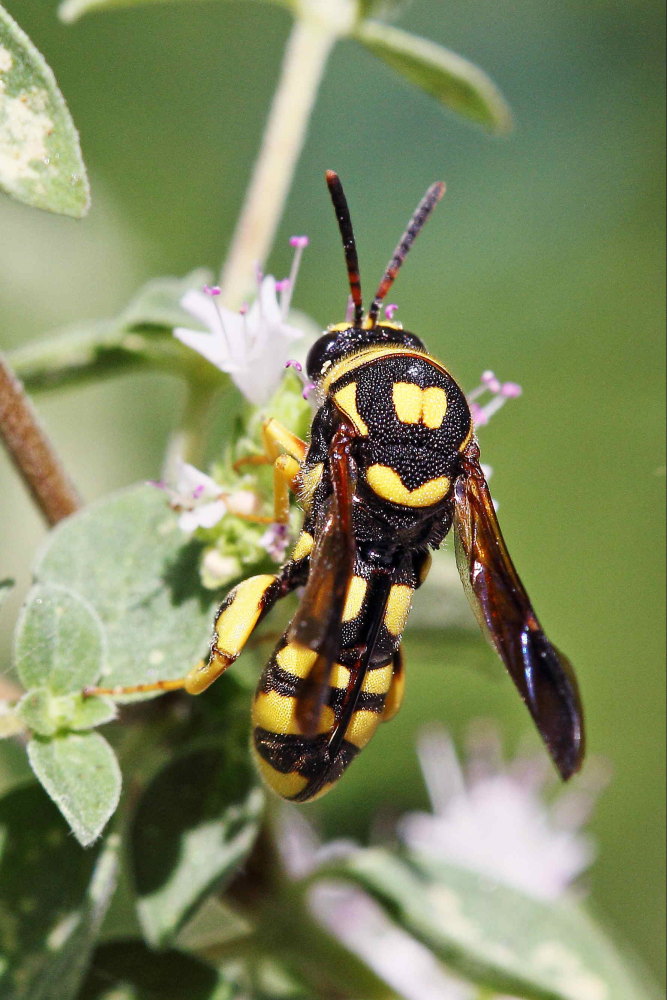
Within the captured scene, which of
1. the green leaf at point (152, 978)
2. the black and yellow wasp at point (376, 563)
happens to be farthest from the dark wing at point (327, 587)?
the green leaf at point (152, 978)

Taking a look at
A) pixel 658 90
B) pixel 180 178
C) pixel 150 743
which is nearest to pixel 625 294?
pixel 658 90

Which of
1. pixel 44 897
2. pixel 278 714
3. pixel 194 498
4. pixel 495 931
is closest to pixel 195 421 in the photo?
pixel 194 498

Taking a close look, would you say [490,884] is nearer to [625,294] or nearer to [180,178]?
[625,294]

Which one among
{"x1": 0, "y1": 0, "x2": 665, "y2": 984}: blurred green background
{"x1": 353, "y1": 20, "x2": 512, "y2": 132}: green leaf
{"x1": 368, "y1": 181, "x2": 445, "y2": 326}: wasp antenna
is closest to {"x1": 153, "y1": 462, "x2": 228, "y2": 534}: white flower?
{"x1": 368, "y1": 181, "x2": 445, "y2": 326}: wasp antenna

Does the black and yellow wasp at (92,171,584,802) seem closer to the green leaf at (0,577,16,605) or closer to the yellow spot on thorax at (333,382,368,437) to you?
the yellow spot on thorax at (333,382,368,437)

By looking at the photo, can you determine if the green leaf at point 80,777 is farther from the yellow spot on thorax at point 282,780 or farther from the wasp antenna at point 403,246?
the wasp antenna at point 403,246
